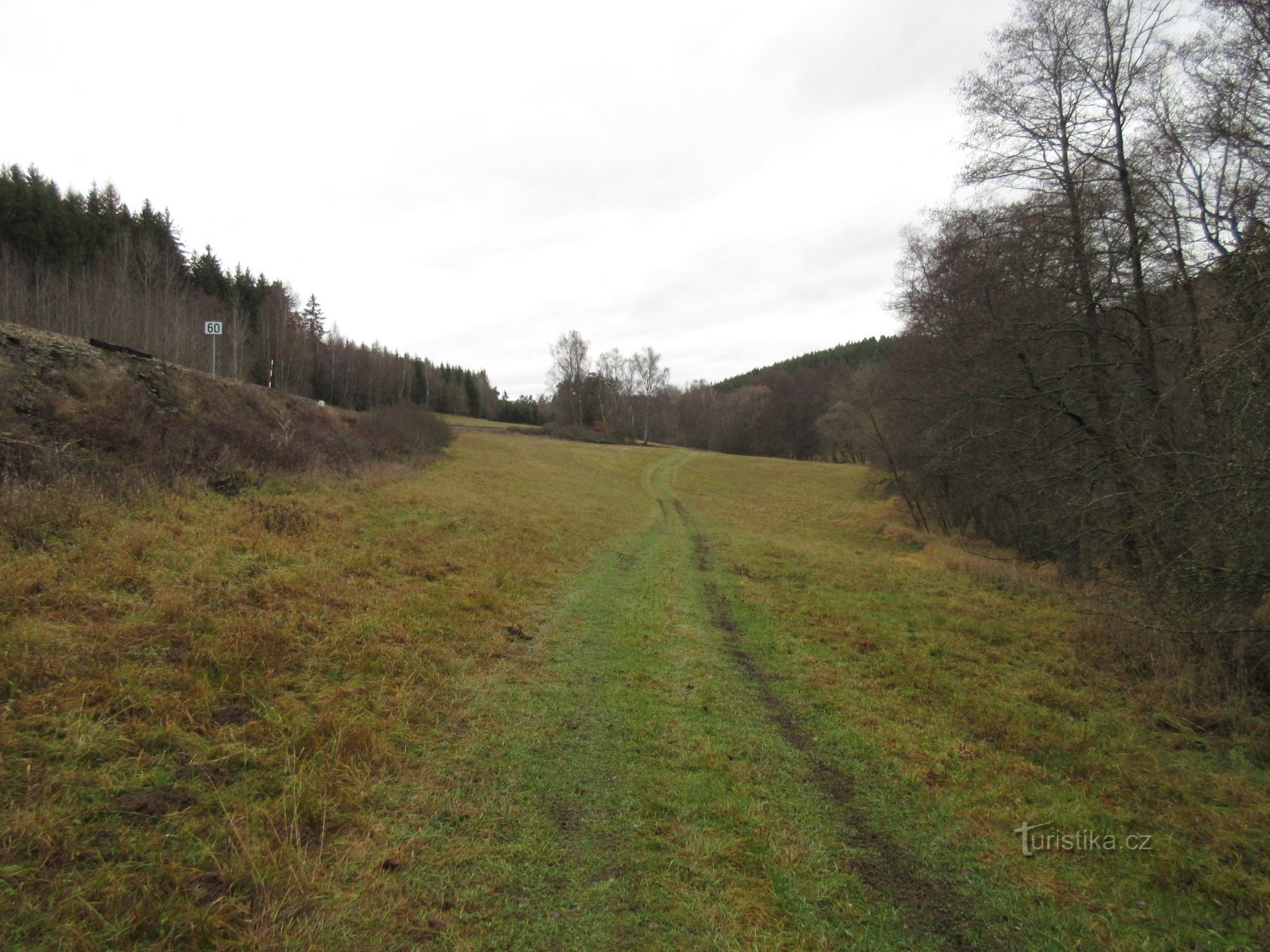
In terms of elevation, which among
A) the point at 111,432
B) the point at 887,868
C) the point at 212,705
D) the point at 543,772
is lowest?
the point at 887,868

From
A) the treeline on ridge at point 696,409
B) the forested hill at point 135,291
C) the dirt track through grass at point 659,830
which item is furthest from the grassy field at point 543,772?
the treeline on ridge at point 696,409

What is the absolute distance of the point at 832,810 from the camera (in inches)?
163

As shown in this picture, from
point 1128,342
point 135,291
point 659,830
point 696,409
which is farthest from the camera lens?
point 696,409

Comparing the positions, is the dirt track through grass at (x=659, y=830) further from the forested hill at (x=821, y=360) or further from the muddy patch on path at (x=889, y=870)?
the forested hill at (x=821, y=360)

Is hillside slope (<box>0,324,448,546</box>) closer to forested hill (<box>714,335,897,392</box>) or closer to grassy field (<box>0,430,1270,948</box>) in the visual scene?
grassy field (<box>0,430,1270,948</box>)

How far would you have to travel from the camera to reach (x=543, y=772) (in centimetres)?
439

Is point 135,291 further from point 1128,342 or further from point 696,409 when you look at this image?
point 696,409

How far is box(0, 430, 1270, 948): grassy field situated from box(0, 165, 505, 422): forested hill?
64.2 ft

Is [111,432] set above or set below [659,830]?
above

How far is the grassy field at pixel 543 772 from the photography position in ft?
9.88

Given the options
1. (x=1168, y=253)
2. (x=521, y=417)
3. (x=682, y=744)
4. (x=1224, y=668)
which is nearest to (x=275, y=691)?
(x=682, y=744)

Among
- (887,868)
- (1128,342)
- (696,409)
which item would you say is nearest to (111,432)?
(887,868)

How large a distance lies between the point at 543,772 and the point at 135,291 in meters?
45.9

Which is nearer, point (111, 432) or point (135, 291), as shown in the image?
point (111, 432)
